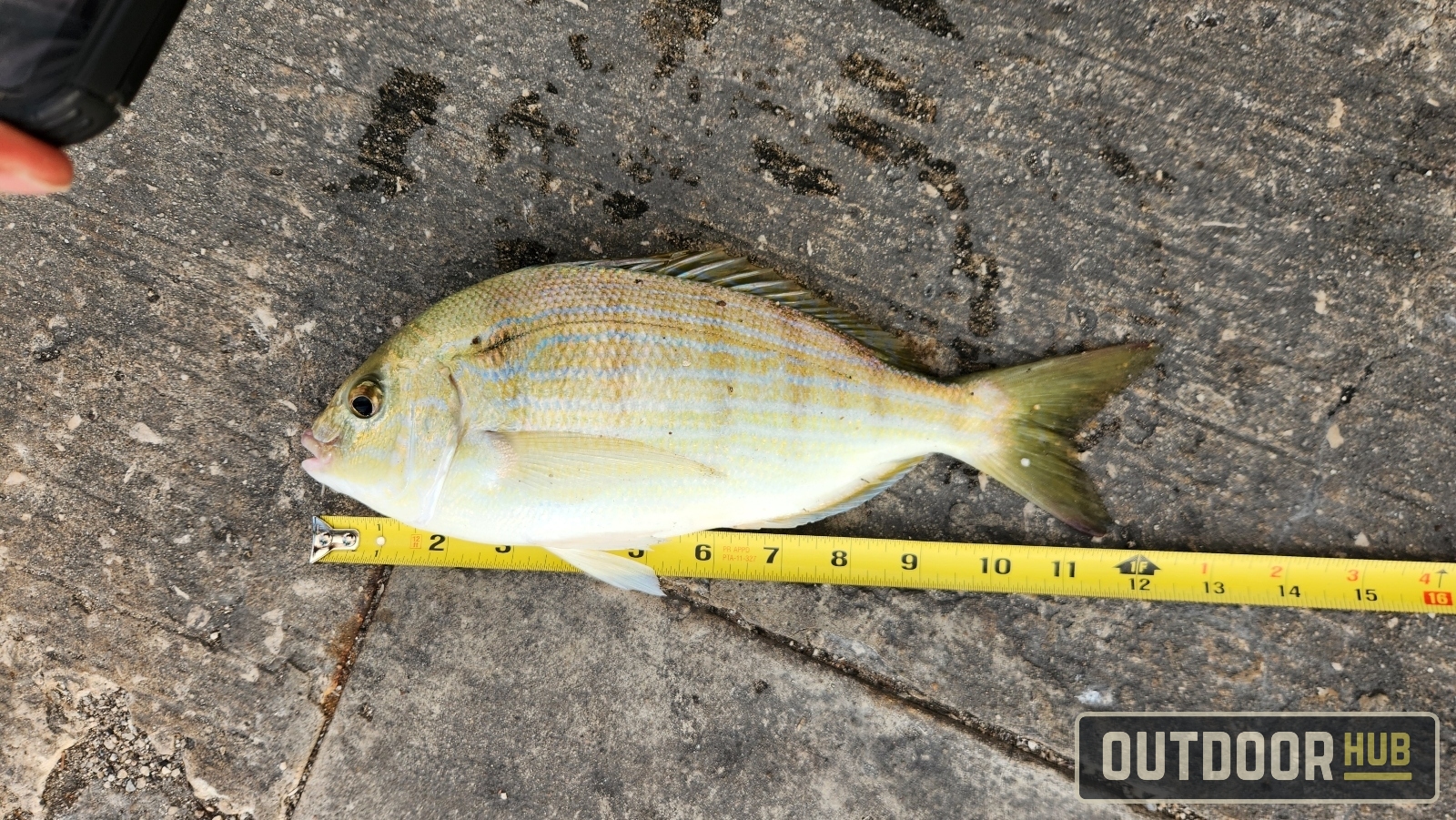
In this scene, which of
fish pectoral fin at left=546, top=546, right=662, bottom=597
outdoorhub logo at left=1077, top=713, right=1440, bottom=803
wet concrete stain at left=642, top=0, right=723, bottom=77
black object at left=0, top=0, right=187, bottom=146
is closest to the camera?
black object at left=0, top=0, right=187, bottom=146

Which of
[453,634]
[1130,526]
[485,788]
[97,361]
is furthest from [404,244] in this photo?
[1130,526]

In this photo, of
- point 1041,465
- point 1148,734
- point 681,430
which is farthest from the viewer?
point 1148,734

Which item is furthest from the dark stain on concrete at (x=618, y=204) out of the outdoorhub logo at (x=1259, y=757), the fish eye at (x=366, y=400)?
the outdoorhub logo at (x=1259, y=757)

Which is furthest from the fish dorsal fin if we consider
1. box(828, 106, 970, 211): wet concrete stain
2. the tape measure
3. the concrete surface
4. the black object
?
the black object

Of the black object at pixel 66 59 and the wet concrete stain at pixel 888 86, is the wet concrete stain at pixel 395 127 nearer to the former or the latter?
the black object at pixel 66 59

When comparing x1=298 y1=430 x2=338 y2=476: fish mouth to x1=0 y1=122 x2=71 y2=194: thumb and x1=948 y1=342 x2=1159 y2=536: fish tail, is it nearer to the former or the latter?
x1=0 y1=122 x2=71 y2=194: thumb

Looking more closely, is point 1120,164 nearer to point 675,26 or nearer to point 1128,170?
point 1128,170

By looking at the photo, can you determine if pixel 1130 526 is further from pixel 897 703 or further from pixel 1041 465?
pixel 897 703
